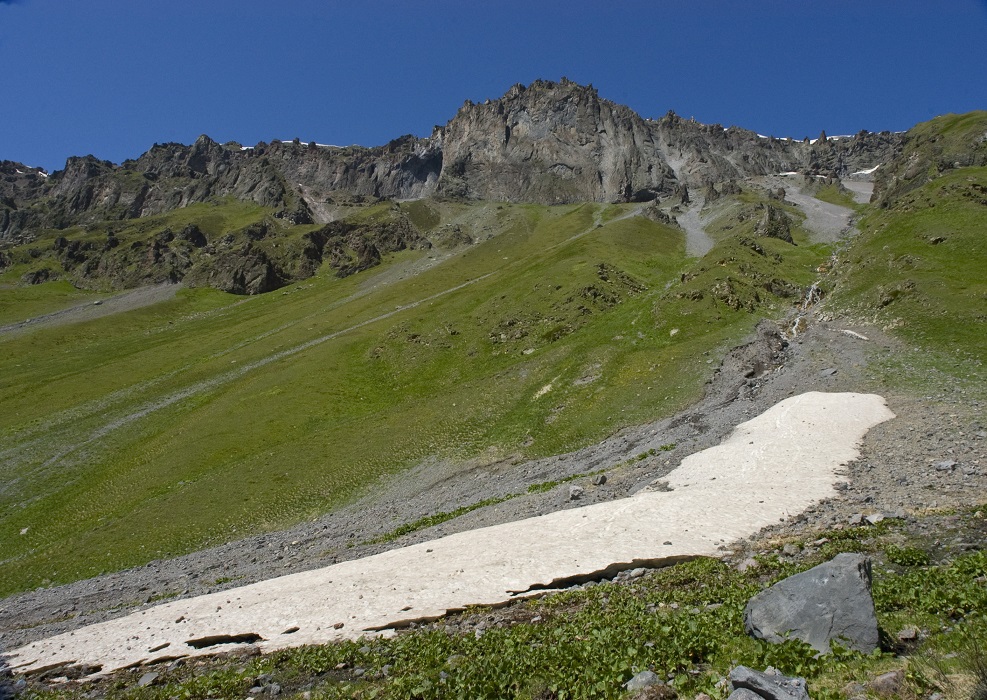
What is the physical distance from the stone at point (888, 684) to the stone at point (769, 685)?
1.06 meters

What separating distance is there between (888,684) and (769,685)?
6.30 ft

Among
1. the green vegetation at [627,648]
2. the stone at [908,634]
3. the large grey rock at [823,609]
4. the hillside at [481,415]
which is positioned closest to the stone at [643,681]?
the green vegetation at [627,648]

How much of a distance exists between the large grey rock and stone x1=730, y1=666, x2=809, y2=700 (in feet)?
7.13

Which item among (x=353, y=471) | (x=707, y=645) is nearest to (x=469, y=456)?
(x=353, y=471)

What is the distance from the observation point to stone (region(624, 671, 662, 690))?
10984mm

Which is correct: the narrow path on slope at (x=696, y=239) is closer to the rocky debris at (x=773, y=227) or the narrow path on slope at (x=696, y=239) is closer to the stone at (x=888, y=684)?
the rocky debris at (x=773, y=227)

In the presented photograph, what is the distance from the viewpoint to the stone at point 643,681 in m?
11.0

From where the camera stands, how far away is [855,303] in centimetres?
5962

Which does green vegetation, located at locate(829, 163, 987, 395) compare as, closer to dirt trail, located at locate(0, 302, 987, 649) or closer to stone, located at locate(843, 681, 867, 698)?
dirt trail, located at locate(0, 302, 987, 649)

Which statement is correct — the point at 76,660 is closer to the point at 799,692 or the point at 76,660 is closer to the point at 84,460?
the point at 799,692

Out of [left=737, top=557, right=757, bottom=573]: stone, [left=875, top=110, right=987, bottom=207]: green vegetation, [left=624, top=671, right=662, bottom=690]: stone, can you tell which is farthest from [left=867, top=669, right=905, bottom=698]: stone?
[left=875, top=110, right=987, bottom=207]: green vegetation

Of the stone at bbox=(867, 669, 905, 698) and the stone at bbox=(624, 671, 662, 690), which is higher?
the stone at bbox=(867, 669, 905, 698)

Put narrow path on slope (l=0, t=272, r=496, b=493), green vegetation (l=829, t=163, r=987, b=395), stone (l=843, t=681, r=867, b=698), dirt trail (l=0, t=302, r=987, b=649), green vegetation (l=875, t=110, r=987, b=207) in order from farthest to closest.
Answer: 1. green vegetation (l=875, t=110, r=987, b=207)
2. narrow path on slope (l=0, t=272, r=496, b=493)
3. green vegetation (l=829, t=163, r=987, b=395)
4. dirt trail (l=0, t=302, r=987, b=649)
5. stone (l=843, t=681, r=867, b=698)

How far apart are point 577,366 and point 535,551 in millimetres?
38727
